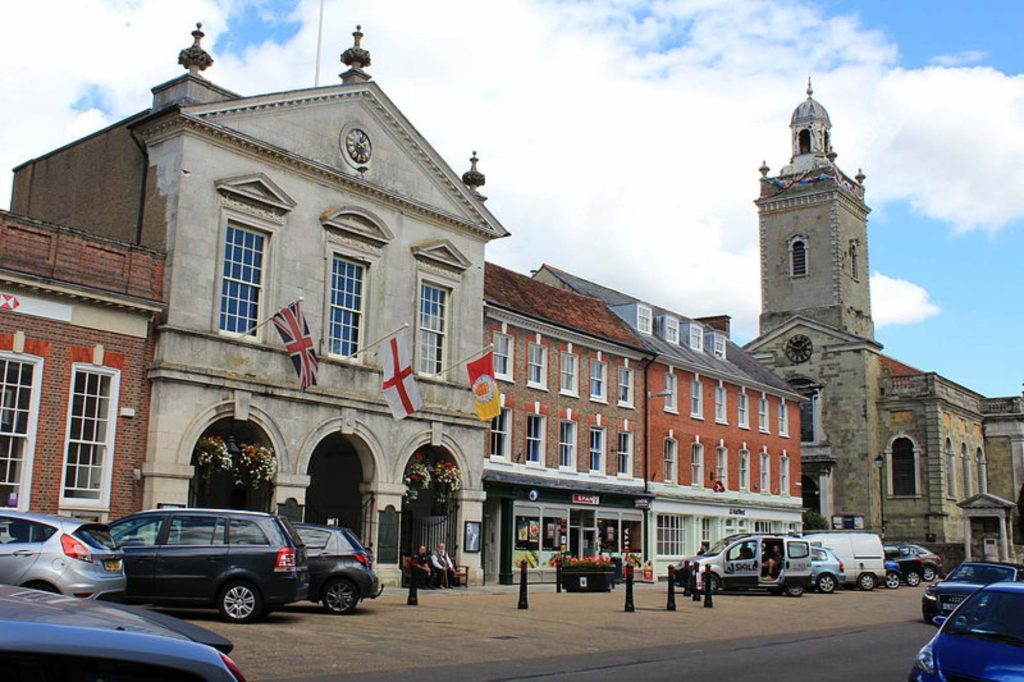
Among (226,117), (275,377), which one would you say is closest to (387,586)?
(275,377)

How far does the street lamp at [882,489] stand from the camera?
6562 cm

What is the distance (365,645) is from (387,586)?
541 inches

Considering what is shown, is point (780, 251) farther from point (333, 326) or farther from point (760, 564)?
point (333, 326)

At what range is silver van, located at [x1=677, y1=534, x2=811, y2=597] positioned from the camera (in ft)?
109

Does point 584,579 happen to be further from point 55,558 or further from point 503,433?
point 55,558

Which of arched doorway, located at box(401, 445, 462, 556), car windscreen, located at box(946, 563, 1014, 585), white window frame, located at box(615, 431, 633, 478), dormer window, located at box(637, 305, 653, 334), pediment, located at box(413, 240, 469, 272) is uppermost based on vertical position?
dormer window, located at box(637, 305, 653, 334)

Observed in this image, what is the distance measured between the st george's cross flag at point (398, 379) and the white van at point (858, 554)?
18019 millimetres

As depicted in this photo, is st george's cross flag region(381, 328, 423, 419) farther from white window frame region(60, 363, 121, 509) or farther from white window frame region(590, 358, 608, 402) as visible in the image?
white window frame region(590, 358, 608, 402)

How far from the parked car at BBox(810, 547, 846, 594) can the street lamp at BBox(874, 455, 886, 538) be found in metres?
31.7

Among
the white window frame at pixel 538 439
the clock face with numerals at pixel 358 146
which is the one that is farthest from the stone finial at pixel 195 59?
the white window frame at pixel 538 439

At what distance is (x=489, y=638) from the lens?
1741 centimetres

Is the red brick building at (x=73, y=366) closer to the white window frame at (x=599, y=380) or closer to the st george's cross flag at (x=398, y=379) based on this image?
the st george's cross flag at (x=398, y=379)

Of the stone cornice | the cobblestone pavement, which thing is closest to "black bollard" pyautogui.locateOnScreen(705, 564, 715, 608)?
the cobblestone pavement

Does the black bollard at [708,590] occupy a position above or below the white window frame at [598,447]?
below
